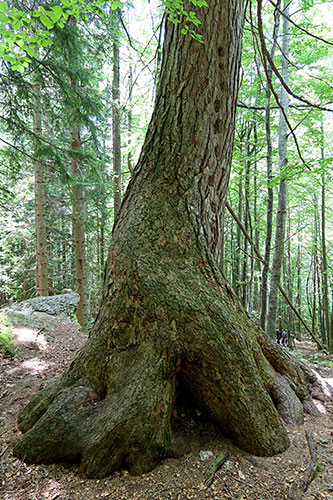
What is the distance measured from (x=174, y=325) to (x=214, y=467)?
100 centimetres

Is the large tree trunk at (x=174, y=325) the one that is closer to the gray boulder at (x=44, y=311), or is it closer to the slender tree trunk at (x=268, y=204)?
the slender tree trunk at (x=268, y=204)

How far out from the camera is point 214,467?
1.82 metres

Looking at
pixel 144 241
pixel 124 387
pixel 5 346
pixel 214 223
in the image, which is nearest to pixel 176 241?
pixel 144 241

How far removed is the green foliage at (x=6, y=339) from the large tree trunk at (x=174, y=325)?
2.49m

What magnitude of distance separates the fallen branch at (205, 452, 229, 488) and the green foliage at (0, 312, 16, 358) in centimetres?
395

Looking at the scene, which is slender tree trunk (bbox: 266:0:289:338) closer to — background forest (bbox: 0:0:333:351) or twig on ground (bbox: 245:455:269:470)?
background forest (bbox: 0:0:333:351)

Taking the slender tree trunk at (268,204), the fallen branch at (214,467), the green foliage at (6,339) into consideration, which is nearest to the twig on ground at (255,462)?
the fallen branch at (214,467)

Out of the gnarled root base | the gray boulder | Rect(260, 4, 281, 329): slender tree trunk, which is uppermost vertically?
Rect(260, 4, 281, 329): slender tree trunk

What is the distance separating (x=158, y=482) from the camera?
171cm

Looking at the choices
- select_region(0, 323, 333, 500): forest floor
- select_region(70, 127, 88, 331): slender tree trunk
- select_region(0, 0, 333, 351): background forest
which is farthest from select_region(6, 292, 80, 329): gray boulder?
select_region(0, 323, 333, 500): forest floor

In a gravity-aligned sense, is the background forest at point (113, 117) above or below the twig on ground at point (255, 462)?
above

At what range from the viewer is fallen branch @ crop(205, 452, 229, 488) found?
1706mm

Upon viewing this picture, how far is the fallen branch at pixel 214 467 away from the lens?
5.60 ft

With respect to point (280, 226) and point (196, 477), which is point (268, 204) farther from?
point (196, 477)
